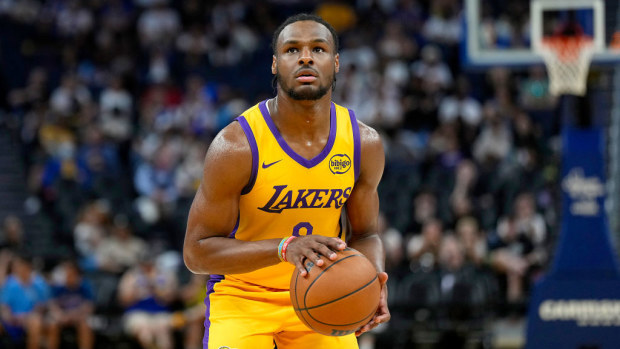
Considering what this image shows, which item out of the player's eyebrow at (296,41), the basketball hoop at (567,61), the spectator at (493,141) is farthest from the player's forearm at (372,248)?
the spectator at (493,141)

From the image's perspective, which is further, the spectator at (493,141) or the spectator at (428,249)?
the spectator at (493,141)

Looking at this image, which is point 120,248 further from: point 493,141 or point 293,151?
point 293,151

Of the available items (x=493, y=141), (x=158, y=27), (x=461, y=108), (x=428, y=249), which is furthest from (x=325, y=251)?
(x=158, y=27)

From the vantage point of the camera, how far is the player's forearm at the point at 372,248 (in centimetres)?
412

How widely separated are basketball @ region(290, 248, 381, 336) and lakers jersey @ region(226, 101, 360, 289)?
40cm

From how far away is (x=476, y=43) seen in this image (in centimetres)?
848

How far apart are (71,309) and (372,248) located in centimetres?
671

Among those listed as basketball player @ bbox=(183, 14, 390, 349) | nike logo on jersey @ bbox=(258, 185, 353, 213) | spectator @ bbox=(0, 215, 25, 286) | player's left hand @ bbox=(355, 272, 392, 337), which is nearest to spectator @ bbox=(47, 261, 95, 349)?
spectator @ bbox=(0, 215, 25, 286)

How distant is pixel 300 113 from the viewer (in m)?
4.07

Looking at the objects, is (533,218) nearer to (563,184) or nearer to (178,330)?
(563,184)

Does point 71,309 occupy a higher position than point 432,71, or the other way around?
point 432,71

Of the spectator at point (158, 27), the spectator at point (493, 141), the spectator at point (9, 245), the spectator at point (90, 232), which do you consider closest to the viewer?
the spectator at point (9, 245)

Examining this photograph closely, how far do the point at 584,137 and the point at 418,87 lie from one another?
17.0ft

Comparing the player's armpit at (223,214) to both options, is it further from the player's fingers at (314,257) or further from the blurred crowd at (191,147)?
the blurred crowd at (191,147)
